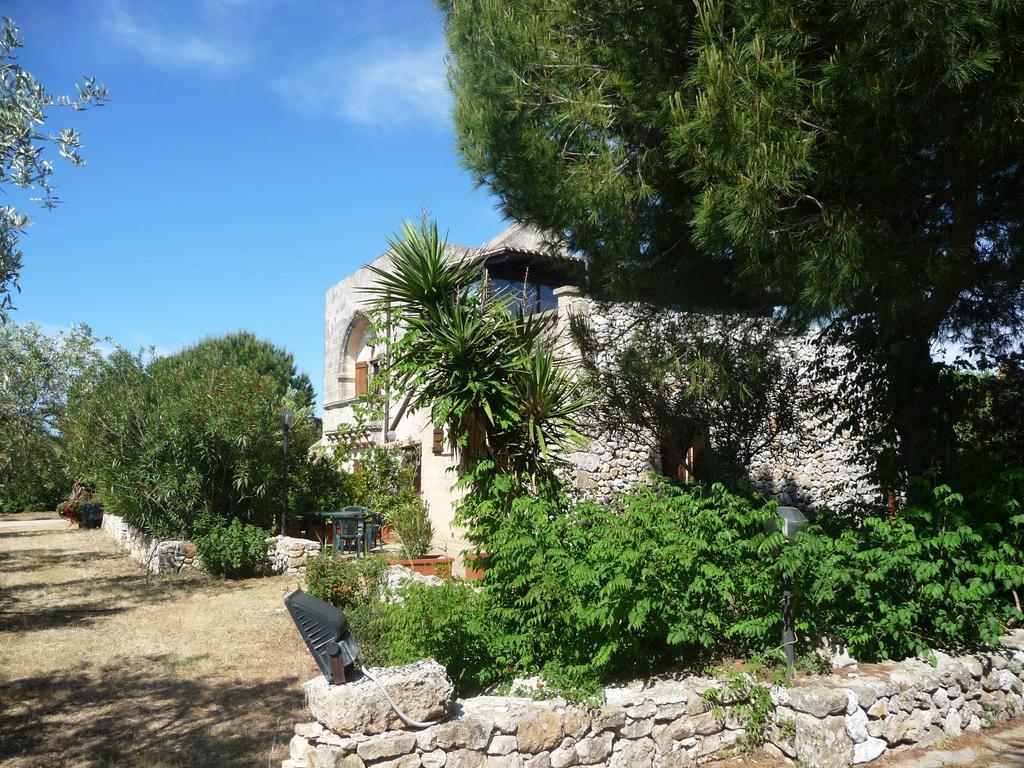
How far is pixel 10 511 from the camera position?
32625 millimetres

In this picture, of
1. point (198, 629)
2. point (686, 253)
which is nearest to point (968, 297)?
point (686, 253)

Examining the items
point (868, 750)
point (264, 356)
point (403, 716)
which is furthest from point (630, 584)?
point (264, 356)

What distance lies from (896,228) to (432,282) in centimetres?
400

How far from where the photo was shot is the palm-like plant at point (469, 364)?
22.5ft

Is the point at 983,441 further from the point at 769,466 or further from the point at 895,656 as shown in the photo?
the point at 769,466

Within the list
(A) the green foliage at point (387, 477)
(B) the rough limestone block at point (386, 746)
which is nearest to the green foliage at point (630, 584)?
Answer: (B) the rough limestone block at point (386, 746)

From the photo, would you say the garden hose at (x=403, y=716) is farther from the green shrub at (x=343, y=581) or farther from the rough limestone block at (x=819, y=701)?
the green shrub at (x=343, y=581)

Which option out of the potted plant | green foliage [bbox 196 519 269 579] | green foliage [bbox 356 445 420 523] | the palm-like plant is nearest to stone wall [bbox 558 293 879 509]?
the palm-like plant

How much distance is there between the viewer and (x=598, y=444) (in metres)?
12.7

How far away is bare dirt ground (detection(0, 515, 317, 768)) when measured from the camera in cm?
554

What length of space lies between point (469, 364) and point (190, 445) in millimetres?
9140

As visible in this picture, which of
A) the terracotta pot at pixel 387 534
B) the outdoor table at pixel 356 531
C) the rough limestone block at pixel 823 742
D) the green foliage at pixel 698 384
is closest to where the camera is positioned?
the rough limestone block at pixel 823 742

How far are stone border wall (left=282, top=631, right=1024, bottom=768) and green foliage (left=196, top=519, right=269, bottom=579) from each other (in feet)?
31.0

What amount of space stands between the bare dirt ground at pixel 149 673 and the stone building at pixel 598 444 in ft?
8.37
